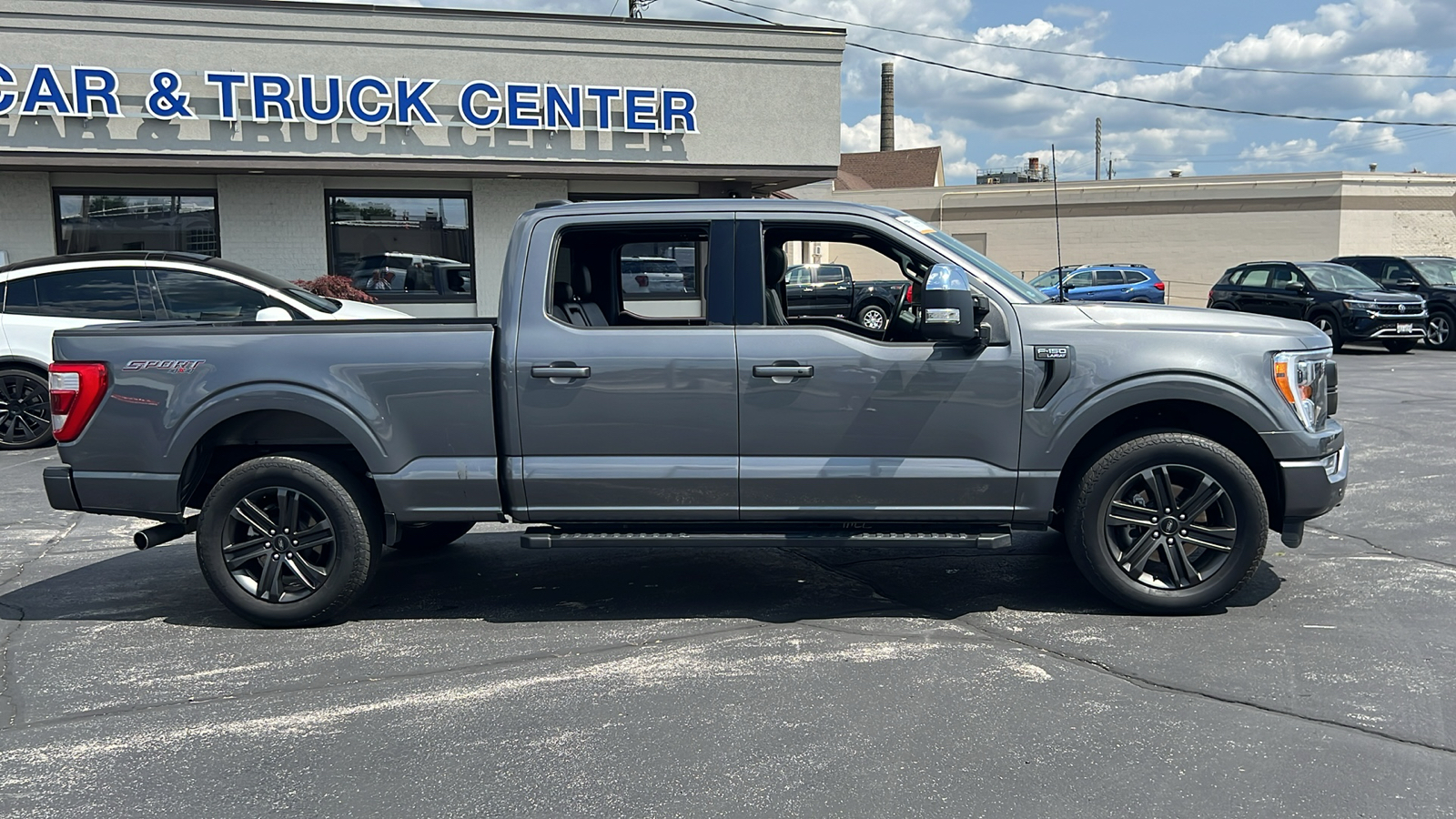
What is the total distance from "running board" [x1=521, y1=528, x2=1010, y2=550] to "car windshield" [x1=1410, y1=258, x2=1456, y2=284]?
21.0 meters

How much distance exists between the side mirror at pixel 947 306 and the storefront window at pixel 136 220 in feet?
49.8

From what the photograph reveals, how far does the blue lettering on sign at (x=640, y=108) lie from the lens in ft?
59.5

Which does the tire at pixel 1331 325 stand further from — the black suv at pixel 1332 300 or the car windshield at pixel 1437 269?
the car windshield at pixel 1437 269

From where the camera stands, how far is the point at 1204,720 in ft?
13.6

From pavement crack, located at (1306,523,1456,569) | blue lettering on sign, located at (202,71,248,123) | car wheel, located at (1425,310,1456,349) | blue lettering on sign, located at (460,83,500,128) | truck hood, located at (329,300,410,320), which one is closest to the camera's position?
pavement crack, located at (1306,523,1456,569)

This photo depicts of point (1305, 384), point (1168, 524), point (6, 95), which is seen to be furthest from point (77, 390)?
point (6, 95)

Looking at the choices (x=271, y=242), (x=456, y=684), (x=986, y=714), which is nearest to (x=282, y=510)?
(x=456, y=684)

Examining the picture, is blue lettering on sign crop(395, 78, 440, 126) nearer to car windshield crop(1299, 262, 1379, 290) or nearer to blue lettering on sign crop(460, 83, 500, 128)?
blue lettering on sign crop(460, 83, 500, 128)

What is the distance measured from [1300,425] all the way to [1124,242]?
38235mm

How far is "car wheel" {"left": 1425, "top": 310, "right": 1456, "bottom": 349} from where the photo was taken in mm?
21109

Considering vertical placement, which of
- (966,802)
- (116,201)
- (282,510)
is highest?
(116,201)

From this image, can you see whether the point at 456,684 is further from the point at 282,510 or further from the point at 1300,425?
the point at 1300,425

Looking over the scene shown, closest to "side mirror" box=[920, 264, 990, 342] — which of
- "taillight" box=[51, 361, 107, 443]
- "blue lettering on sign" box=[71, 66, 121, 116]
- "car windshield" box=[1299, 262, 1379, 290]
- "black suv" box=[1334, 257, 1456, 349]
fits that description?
"taillight" box=[51, 361, 107, 443]

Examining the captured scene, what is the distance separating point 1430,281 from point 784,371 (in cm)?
2153
